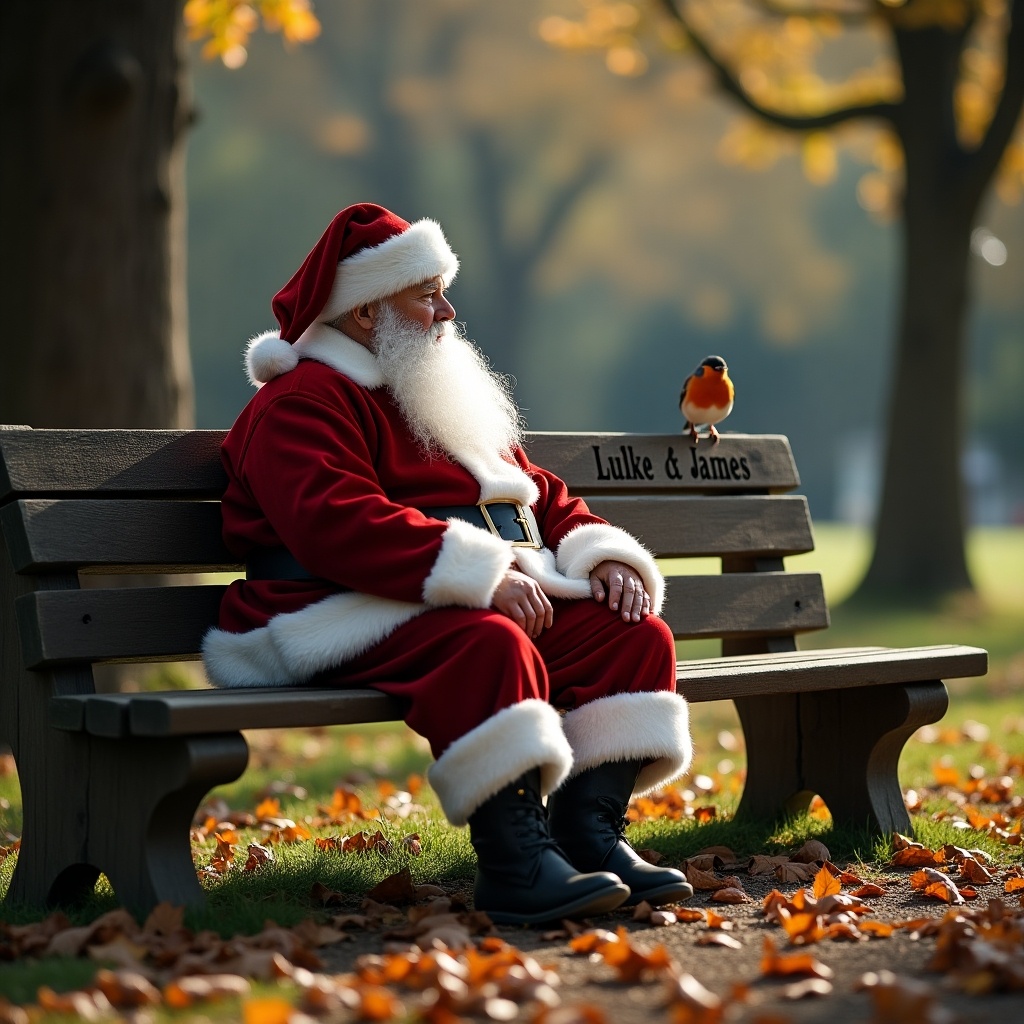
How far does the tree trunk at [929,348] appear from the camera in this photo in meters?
13.2

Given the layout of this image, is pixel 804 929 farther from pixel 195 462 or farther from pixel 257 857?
pixel 195 462

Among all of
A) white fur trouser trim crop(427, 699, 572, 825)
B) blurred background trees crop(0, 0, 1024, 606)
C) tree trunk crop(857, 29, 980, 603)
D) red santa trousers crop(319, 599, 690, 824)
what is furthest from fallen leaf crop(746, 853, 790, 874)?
blurred background trees crop(0, 0, 1024, 606)

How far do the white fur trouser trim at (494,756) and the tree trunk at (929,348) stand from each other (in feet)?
33.7

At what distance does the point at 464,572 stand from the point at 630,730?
0.56 m

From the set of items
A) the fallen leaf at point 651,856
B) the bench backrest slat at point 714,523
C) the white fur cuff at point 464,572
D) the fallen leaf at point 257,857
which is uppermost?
the white fur cuff at point 464,572

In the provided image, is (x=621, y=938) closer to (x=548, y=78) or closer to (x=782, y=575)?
(x=782, y=575)

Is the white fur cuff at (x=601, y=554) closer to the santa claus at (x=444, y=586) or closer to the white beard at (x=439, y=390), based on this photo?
the santa claus at (x=444, y=586)

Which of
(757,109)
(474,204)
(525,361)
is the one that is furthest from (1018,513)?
(757,109)

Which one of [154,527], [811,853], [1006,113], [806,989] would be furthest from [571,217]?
[806,989]

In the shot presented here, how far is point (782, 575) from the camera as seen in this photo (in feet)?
16.6

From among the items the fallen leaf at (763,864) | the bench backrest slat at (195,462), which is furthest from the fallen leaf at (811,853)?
the bench backrest slat at (195,462)

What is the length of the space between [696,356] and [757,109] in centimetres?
3078

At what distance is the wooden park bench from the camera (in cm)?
334

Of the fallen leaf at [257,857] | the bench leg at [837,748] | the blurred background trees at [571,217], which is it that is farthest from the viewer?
the blurred background trees at [571,217]
